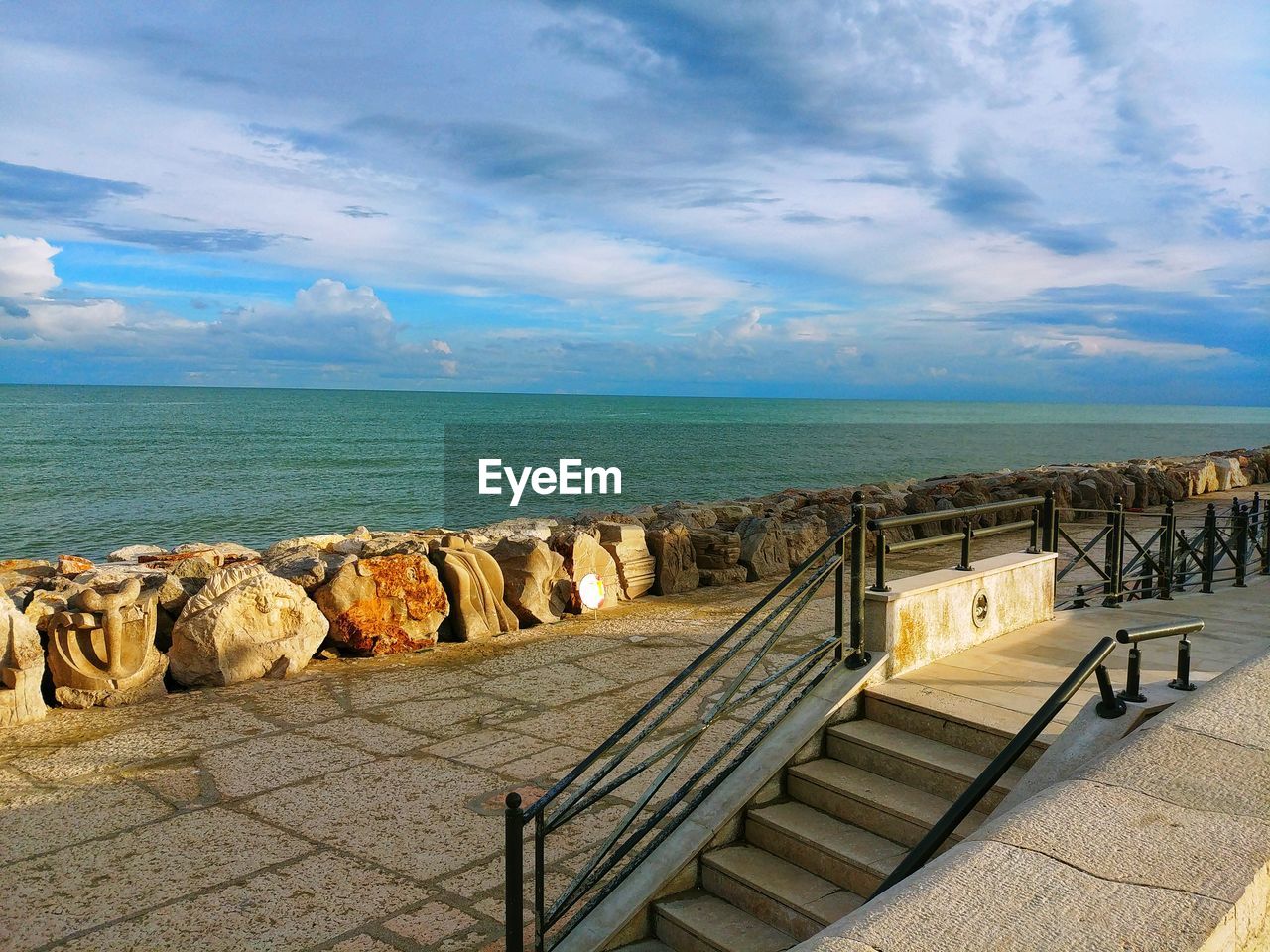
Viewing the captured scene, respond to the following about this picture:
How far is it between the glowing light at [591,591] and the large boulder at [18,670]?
5.45m

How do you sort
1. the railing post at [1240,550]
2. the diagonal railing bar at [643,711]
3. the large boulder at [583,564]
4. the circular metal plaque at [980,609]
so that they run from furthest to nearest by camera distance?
the large boulder at [583,564] < the railing post at [1240,550] < the circular metal plaque at [980,609] < the diagonal railing bar at [643,711]

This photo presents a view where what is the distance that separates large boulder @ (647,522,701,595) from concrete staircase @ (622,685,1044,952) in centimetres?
713

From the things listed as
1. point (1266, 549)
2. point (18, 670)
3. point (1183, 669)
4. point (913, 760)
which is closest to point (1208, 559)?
point (1266, 549)

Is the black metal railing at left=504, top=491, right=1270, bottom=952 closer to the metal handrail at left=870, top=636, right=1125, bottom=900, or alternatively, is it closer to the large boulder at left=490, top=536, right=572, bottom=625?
the metal handrail at left=870, top=636, right=1125, bottom=900

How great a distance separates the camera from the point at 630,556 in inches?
469

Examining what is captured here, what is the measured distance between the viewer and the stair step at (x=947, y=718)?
180 inches

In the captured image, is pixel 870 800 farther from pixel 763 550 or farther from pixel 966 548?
pixel 763 550

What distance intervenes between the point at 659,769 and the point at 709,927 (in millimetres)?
2070

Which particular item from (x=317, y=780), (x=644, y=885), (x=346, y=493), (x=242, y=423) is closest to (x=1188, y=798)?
(x=644, y=885)

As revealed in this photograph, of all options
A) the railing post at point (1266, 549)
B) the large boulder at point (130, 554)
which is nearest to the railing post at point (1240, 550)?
the railing post at point (1266, 549)

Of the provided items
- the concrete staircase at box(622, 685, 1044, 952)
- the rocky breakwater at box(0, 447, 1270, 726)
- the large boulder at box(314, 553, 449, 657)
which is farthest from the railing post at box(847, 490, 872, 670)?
the large boulder at box(314, 553, 449, 657)

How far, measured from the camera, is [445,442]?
221 ft

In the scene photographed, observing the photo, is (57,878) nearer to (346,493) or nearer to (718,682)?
(718,682)

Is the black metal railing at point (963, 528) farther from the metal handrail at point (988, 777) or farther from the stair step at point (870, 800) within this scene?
the metal handrail at point (988, 777)
